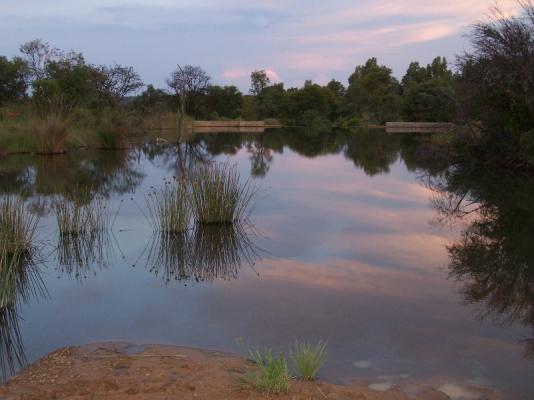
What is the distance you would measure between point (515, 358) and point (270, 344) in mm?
1740

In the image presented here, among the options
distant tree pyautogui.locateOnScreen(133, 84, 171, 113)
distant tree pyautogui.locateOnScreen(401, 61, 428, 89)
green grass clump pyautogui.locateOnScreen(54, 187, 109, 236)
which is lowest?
green grass clump pyautogui.locateOnScreen(54, 187, 109, 236)

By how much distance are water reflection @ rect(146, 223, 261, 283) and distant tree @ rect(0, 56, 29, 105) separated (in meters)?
33.0

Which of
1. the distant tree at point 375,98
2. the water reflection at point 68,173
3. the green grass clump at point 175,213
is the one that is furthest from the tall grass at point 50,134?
the distant tree at point 375,98

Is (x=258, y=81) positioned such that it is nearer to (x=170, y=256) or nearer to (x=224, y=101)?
(x=224, y=101)

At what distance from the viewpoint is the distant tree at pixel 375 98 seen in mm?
63281

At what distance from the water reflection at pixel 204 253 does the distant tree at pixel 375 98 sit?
185 ft

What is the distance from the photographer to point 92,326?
4.69 metres

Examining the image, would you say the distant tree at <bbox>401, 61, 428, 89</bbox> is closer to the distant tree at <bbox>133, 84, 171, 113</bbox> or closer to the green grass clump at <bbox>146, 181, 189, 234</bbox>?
the distant tree at <bbox>133, 84, 171, 113</bbox>

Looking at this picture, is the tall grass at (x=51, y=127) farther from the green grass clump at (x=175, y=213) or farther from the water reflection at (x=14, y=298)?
the water reflection at (x=14, y=298)

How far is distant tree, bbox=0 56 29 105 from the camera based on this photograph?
37625mm

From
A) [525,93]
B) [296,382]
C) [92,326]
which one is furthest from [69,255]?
[525,93]

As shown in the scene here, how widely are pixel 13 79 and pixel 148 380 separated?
3980 centimetres

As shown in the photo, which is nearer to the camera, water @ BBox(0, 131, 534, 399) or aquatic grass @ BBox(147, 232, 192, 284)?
water @ BBox(0, 131, 534, 399)

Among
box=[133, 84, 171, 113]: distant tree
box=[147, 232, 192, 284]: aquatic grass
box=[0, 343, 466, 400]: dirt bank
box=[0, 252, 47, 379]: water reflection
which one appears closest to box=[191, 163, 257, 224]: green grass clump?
box=[147, 232, 192, 284]: aquatic grass
